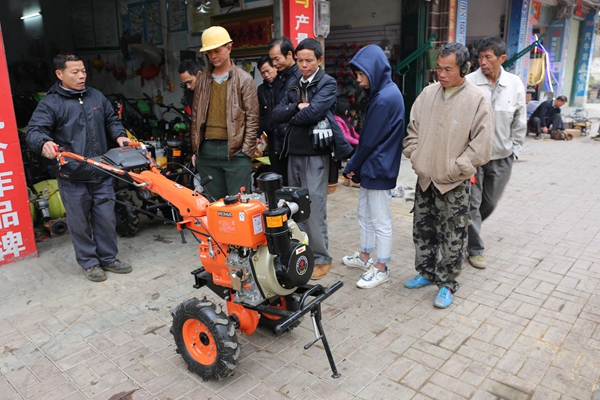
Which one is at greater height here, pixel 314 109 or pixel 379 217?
pixel 314 109

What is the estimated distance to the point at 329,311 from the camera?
12.3ft

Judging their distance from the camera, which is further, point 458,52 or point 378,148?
point 378,148

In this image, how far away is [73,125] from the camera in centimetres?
420

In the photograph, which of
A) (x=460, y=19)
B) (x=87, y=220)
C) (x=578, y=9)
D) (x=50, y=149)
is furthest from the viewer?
(x=578, y=9)

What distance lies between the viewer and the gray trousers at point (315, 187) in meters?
4.19

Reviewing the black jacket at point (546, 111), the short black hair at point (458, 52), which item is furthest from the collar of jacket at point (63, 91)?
the black jacket at point (546, 111)

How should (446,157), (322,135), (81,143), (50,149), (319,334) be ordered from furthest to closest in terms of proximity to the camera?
(81,143) → (322,135) → (50,149) → (446,157) → (319,334)

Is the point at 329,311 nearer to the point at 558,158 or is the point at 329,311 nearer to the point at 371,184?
the point at 371,184

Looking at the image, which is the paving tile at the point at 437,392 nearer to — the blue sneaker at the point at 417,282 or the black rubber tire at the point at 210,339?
the black rubber tire at the point at 210,339

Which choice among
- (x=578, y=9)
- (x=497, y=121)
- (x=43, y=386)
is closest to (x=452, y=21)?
(x=497, y=121)

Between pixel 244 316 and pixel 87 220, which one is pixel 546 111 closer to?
pixel 87 220

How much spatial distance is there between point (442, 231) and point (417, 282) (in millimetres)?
585

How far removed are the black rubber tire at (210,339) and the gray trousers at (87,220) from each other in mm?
1868

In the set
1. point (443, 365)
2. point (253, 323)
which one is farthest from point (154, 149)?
point (443, 365)
